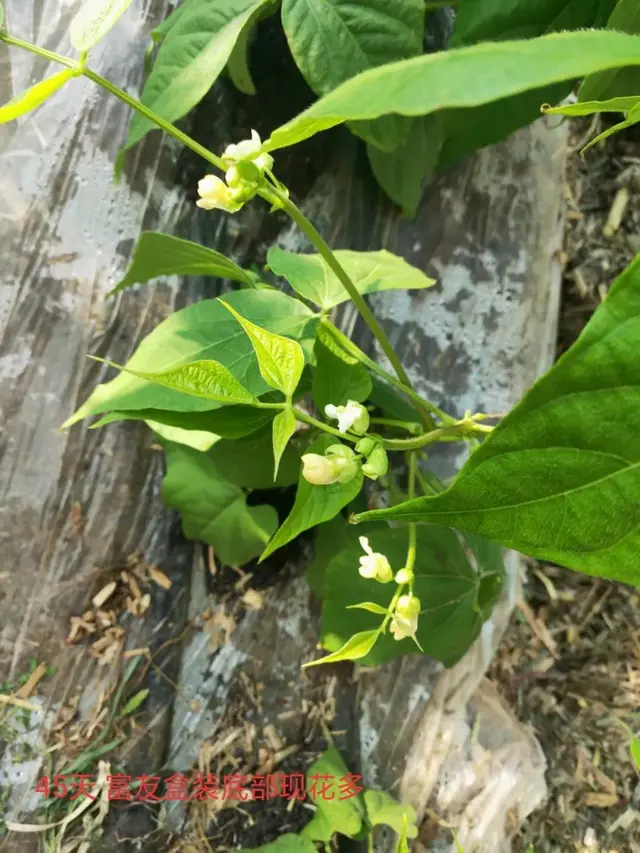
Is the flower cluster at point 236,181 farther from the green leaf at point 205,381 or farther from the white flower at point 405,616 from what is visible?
the white flower at point 405,616

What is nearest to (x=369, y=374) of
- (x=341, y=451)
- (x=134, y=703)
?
(x=341, y=451)

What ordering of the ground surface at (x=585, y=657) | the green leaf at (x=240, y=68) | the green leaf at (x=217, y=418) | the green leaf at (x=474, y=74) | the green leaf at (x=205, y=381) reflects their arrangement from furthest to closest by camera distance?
1. the ground surface at (x=585, y=657)
2. the green leaf at (x=240, y=68)
3. the green leaf at (x=217, y=418)
4. the green leaf at (x=205, y=381)
5. the green leaf at (x=474, y=74)

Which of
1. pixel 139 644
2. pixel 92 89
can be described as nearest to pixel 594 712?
pixel 139 644

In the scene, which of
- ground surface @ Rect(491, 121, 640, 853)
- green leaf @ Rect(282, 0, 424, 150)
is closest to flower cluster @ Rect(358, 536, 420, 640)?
green leaf @ Rect(282, 0, 424, 150)

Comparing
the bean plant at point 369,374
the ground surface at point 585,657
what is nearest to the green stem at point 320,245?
the bean plant at point 369,374

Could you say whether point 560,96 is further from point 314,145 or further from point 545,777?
point 545,777

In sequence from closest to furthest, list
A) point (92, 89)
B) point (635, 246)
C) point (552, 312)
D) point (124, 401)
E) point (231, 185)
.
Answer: point (231, 185)
point (124, 401)
point (92, 89)
point (552, 312)
point (635, 246)

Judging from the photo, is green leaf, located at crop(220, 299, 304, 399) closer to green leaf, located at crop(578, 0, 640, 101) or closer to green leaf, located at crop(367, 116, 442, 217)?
green leaf, located at crop(578, 0, 640, 101)

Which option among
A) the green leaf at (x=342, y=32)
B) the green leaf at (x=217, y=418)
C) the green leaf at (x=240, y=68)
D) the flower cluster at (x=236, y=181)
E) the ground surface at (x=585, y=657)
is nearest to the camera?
the flower cluster at (x=236, y=181)
